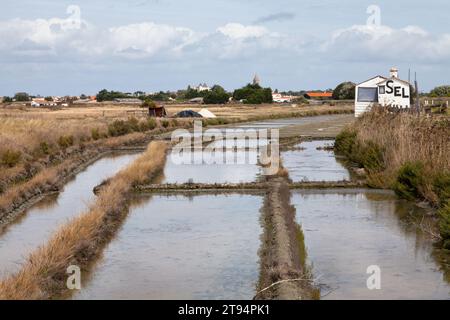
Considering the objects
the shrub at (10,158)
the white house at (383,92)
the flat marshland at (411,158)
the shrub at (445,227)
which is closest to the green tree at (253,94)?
the white house at (383,92)

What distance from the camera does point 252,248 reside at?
423 inches

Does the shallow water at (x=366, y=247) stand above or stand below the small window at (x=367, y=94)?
below

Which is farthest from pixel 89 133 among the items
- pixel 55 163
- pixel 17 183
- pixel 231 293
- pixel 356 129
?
pixel 231 293

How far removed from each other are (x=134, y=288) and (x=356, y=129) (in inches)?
745

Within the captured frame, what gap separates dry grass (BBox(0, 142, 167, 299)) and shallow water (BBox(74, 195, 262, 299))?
23 cm

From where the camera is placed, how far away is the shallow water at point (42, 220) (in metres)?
10.7

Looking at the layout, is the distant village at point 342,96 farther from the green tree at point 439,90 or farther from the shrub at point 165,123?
the shrub at point 165,123

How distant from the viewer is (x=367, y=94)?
40094 millimetres

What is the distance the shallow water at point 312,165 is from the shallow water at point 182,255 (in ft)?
16.2

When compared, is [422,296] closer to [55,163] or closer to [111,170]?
[111,170]

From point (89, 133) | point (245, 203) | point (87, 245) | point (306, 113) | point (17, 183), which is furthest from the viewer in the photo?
point (306, 113)
